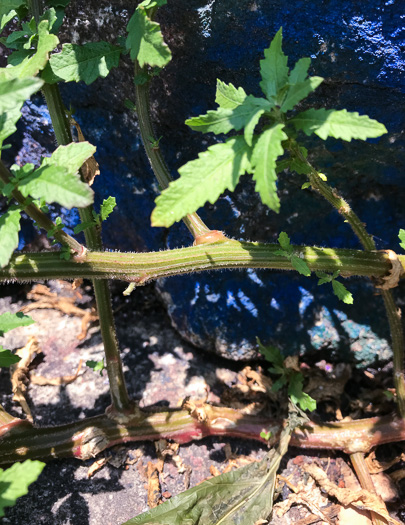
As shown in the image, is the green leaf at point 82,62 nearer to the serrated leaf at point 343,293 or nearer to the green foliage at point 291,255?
the green foliage at point 291,255

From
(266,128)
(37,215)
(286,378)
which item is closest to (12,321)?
(37,215)

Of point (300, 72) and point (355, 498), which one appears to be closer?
point (300, 72)

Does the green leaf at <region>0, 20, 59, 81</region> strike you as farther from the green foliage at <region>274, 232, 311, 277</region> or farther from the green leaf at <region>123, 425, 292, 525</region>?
the green leaf at <region>123, 425, 292, 525</region>

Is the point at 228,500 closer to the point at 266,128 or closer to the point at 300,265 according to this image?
the point at 300,265

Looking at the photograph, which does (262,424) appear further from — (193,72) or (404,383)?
(193,72)

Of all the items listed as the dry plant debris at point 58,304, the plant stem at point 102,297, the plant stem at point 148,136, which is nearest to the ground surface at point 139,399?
the dry plant debris at point 58,304

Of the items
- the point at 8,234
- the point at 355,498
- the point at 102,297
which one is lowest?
the point at 355,498

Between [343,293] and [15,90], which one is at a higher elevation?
[15,90]
